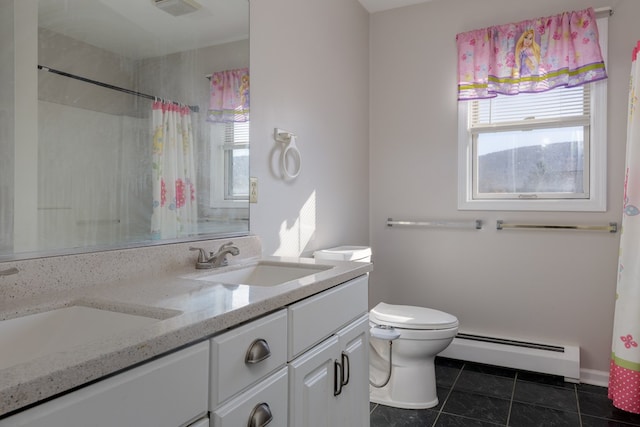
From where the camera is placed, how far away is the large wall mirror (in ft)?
3.33

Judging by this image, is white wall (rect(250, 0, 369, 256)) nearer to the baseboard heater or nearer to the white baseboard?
the baseboard heater

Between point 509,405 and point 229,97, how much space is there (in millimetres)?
2106

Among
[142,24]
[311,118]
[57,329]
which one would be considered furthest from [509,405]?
[142,24]

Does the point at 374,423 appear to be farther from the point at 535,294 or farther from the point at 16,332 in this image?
the point at 16,332

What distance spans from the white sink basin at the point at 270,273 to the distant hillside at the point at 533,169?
1772 mm

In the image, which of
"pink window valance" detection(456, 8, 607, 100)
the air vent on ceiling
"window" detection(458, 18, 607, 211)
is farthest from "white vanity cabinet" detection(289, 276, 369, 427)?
"pink window valance" detection(456, 8, 607, 100)

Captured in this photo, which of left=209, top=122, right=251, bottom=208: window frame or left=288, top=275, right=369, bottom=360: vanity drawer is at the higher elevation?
left=209, top=122, right=251, bottom=208: window frame

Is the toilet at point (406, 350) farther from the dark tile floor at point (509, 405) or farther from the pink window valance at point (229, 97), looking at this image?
the pink window valance at point (229, 97)

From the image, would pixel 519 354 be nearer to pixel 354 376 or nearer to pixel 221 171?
pixel 354 376

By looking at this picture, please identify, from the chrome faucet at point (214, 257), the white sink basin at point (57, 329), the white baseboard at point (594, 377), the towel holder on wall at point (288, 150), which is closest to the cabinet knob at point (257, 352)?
the white sink basin at point (57, 329)

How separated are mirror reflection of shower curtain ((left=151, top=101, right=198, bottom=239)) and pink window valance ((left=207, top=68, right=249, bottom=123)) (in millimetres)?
144

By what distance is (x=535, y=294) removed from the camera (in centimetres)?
263

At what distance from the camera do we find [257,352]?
950 mm

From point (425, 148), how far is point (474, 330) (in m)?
1.31
